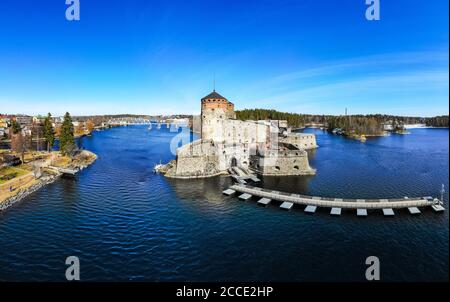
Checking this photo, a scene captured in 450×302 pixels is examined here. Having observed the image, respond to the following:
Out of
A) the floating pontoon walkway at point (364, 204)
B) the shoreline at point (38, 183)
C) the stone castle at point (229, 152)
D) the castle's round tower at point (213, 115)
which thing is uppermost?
the castle's round tower at point (213, 115)

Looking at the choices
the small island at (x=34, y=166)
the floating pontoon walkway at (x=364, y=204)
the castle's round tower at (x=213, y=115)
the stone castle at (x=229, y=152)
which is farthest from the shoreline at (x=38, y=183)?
the floating pontoon walkway at (x=364, y=204)

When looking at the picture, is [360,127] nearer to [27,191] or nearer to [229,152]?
[229,152]

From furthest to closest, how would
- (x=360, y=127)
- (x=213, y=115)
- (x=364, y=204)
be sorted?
(x=360, y=127) < (x=213, y=115) < (x=364, y=204)

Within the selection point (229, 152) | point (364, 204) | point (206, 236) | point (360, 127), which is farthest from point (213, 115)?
point (360, 127)

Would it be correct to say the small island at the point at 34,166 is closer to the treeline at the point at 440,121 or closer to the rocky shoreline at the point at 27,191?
the rocky shoreline at the point at 27,191

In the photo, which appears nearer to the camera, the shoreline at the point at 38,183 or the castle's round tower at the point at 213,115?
the shoreline at the point at 38,183
